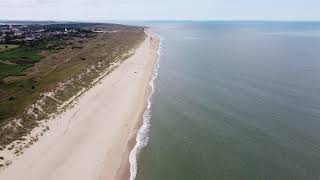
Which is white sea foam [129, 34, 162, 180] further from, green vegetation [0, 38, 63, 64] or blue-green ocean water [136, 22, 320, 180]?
green vegetation [0, 38, 63, 64]

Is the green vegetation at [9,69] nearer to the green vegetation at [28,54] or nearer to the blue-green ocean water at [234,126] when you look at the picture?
the green vegetation at [28,54]

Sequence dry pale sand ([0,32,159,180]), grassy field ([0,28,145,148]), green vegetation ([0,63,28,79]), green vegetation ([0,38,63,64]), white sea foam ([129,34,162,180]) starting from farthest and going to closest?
green vegetation ([0,38,63,64]), green vegetation ([0,63,28,79]), grassy field ([0,28,145,148]), white sea foam ([129,34,162,180]), dry pale sand ([0,32,159,180])

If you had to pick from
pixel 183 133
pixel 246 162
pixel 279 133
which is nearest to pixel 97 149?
pixel 183 133

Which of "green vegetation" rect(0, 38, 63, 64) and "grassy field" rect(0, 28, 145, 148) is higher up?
"grassy field" rect(0, 28, 145, 148)

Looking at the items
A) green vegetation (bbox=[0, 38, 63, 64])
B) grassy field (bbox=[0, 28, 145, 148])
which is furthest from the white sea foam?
green vegetation (bbox=[0, 38, 63, 64])

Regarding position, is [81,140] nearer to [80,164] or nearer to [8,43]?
[80,164]

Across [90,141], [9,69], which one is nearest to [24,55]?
[9,69]

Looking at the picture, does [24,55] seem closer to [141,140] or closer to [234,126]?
[141,140]
